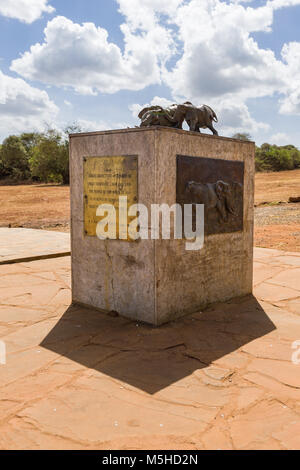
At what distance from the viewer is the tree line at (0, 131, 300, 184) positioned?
31.0 m

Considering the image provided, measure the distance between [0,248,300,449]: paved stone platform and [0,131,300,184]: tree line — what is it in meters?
27.6

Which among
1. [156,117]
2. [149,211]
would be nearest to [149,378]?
[149,211]

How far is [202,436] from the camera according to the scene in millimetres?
1930

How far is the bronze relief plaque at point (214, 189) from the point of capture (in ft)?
11.5

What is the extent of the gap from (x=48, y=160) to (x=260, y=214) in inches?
873

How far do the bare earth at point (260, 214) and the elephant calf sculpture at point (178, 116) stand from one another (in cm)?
411

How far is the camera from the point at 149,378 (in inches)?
98.9

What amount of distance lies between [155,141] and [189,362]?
167cm

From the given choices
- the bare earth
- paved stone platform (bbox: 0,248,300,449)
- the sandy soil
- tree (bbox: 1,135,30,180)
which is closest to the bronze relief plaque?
paved stone platform (bbox: 0,248,300,449)

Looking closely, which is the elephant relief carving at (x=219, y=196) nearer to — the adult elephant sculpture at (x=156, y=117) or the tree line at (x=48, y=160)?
the adult elephant sculpture at (x=156, y=117)

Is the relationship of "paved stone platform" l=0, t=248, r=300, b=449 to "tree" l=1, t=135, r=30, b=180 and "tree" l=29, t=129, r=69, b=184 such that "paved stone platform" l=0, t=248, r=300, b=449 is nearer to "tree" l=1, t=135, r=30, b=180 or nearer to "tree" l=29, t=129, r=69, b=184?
"tree" l=29, t=129, r=69, b=184
